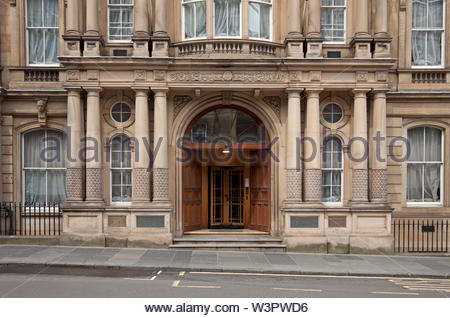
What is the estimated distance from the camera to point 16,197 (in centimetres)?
1455

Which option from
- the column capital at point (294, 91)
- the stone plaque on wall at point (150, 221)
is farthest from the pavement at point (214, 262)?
the column capital at point (294, 91)

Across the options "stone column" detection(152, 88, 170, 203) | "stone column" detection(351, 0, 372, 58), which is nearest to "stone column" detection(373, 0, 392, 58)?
"stone column" detection(351, 0, 372, 58)

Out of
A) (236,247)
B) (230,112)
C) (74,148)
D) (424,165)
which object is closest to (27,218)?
(74,148)

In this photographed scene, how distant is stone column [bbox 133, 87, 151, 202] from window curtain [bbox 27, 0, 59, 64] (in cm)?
448

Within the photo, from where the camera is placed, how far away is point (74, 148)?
13281 millimetres

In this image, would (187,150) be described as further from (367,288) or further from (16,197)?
(367,288)

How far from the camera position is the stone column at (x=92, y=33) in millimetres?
13211

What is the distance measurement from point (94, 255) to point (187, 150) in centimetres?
516

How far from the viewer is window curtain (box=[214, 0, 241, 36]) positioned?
13797mm

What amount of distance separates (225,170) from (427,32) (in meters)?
9.97

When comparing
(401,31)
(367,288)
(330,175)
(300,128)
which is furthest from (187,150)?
(401,31)

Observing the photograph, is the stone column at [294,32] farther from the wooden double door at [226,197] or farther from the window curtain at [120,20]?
the window curtain at [120,20]

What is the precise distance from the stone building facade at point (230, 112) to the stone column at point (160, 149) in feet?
0.17

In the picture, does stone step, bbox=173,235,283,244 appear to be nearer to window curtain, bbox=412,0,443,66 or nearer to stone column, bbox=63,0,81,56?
stone column, bbox=63,0,81,56
